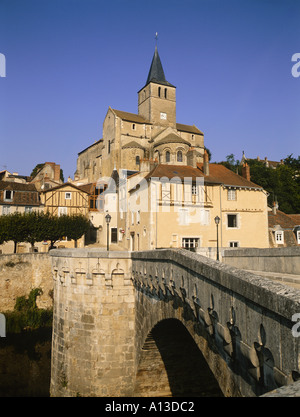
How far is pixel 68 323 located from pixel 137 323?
9.99ft

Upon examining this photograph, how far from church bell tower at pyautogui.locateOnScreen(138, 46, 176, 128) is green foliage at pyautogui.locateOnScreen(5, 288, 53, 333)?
125ft

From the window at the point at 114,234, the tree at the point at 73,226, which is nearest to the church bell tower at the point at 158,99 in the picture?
the window at the point at 114,234

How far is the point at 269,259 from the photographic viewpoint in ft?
29.6

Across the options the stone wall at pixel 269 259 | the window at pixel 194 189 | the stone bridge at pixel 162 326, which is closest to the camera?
the stone bridge at pixel 162 326

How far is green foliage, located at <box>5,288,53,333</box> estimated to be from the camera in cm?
2257

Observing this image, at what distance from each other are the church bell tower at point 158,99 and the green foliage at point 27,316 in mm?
38086

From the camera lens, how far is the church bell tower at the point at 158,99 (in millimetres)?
54656

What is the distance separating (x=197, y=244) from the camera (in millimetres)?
25750

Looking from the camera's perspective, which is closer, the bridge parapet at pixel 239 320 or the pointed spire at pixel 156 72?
the bridge parapet at pixel 239 320

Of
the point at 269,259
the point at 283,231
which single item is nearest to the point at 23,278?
the point at 269,259

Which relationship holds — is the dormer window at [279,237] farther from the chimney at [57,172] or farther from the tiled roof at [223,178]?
the chimney at [57,172]

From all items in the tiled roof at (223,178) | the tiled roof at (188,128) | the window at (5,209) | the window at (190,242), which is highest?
the tiled roof at (188,128)

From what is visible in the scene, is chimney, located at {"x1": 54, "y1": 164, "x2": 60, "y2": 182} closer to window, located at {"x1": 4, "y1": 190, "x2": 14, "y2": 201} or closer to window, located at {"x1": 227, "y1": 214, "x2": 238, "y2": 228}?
window, located at {"x1": 4, "y1": 190, "x2": 14, "y2": 201}

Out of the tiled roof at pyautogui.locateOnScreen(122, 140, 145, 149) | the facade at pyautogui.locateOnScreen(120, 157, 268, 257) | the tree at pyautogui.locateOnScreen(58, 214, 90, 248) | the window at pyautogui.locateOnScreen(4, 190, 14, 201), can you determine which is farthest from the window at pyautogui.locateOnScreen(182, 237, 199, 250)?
the tiled roof at pyautogui.locateOnScreen(122, 140, 145, 149)
